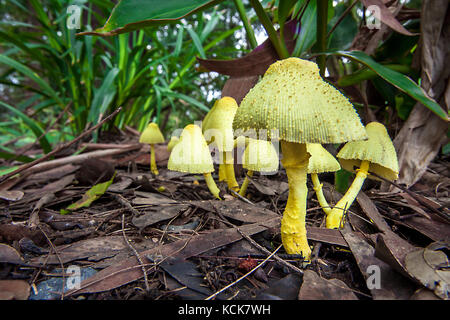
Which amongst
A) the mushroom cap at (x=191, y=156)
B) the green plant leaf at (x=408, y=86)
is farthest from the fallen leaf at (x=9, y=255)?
the green plant leaf at (x=408, y=86)

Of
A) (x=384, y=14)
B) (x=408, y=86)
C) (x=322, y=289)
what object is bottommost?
(x=322, y=289)

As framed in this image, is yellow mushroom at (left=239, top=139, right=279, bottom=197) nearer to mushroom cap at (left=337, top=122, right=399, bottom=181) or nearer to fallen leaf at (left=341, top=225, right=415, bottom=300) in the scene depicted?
mushroom cap at (left=337, top=122, right=399, bottom=181)

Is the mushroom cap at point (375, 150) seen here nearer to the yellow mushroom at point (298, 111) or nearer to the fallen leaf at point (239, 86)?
the yellow mushroom at point (298, 111)

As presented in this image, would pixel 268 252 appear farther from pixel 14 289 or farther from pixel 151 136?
pixel 151 136

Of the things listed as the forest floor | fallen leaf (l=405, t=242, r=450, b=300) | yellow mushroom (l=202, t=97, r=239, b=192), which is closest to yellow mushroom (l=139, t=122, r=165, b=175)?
the forest floor

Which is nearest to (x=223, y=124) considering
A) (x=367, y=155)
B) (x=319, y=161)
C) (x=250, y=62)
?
(x=250, y=62)

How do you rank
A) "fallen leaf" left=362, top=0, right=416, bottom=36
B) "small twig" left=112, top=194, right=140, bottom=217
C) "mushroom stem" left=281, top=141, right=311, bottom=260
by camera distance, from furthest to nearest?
1. "small twig" left=112, top=194, right=140, bottom=217
2. "fallen leaf" left=362, top=0, right=416, bottom=36
3. "mushroom stem" left=281, top=141, right=311, bottom=260
